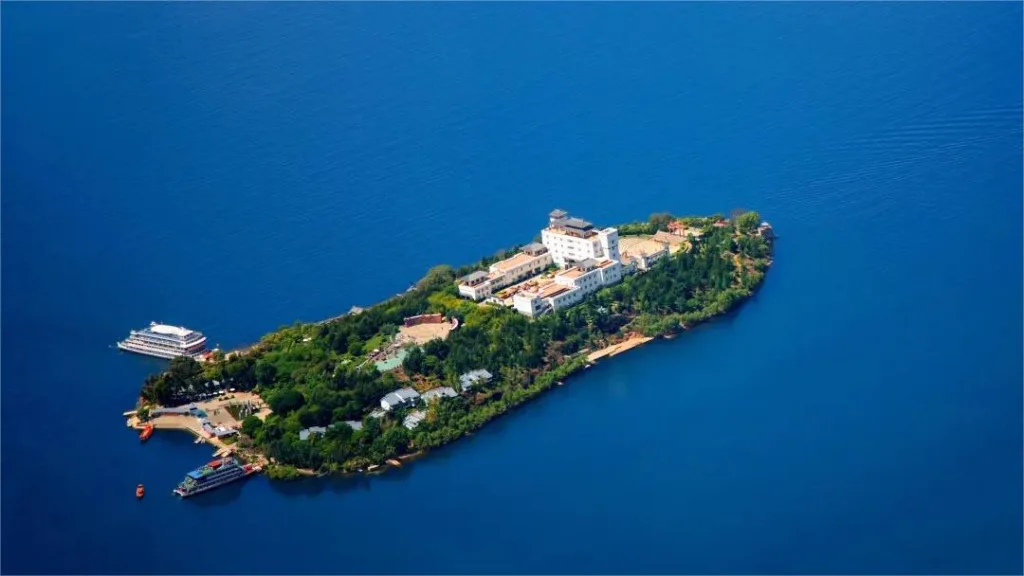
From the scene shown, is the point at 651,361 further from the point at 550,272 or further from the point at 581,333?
the point at 550,272

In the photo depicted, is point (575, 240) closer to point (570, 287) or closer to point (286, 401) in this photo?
point (570, 287)

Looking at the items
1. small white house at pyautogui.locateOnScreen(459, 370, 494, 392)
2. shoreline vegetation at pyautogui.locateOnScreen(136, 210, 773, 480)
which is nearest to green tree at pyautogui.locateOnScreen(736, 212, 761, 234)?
shoreline vegetation at pyautogui.locateOnScreen(136, 210, 773, 480)

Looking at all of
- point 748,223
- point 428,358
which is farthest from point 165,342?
point 748,223

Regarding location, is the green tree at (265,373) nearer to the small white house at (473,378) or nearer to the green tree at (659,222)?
the small white house at (473,378)

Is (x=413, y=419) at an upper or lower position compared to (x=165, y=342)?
lower

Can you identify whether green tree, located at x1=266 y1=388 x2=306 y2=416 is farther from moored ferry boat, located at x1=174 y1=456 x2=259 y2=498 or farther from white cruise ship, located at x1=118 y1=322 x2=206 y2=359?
white cruise ship, located at x1=118 y1=322 x2=206 y2=359

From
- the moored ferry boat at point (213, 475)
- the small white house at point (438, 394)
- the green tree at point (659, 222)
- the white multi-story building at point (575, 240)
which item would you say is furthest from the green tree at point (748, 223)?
the moored ferry boat at point (213, 475)

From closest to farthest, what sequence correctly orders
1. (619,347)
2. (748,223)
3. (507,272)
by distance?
(619,347)
(507,272)
(748,223)
